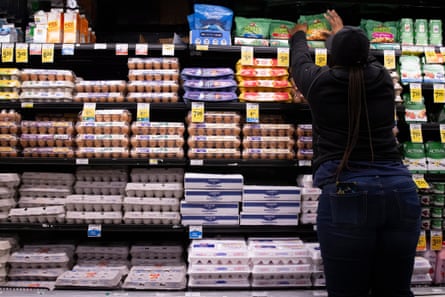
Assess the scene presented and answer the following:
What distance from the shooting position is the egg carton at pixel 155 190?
120 inches

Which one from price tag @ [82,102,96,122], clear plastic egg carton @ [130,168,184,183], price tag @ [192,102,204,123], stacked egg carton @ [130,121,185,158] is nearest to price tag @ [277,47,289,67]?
price tag @ [192,102,204,123]

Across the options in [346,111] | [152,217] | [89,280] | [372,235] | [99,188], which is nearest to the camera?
[372,235]

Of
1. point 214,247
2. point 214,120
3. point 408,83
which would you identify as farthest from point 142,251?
point 408,83

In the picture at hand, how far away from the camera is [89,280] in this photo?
9.37 feet

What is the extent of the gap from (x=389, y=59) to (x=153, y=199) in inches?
91.1

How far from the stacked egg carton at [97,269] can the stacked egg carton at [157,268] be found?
9 cm

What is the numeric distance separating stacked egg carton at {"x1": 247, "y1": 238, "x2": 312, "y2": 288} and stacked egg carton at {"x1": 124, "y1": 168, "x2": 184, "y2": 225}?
74cm

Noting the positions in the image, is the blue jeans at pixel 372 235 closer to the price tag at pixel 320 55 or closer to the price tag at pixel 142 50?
the price tag at pixel 320 55

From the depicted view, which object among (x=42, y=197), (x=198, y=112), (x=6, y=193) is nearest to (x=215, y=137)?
(x=198, y=112)

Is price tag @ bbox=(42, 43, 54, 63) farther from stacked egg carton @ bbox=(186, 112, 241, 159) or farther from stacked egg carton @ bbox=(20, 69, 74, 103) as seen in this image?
stacked egg carton @ bbox=(186, 112, 241, 159)

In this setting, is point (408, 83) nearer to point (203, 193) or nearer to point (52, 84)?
point (203, 193)

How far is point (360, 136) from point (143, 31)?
266cm

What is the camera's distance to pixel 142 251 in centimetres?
320

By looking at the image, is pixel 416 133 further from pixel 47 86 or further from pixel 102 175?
pixel 47 86
